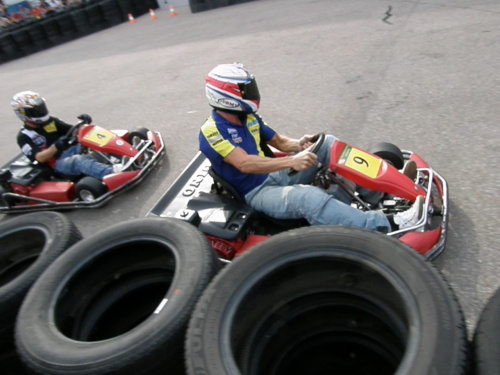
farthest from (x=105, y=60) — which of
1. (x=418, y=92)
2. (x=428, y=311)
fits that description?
(x=428, y=311)

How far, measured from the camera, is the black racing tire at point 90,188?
470cm

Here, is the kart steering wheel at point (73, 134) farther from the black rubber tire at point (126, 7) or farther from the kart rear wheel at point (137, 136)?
the black rubber tire at point (126, 7)

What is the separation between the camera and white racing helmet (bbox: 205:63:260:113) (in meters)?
3.21

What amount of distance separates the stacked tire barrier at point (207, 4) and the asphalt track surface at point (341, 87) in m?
1.28

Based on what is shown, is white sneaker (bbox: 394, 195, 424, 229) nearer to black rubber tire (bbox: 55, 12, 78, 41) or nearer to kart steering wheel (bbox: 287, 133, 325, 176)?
kart steering wheel (bbox: 287, 133, 325, 176)

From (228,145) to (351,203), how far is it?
0.98m

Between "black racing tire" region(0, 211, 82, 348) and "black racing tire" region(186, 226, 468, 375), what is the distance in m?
1.32

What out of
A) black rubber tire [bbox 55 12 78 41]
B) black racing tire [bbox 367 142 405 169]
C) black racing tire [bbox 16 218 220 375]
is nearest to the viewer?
black racing tire [bbox 16 218 220 375]

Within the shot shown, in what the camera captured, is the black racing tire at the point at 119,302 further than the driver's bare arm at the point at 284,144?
No

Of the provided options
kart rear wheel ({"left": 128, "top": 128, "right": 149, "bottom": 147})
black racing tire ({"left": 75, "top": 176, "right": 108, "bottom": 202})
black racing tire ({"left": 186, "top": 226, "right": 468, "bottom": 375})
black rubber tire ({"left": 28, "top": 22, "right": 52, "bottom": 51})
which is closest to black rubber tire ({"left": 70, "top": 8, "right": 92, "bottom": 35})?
black rubber tire ({"left": 28, "top": 22, "right": 52, "bottom": 51})

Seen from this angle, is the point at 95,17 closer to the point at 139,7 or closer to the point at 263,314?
the point at 139,7

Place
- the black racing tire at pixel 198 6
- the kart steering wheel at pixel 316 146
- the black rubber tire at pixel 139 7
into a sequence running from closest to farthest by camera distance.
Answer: the kart steering wheel at pixel 316 146, the black racing tire at pixel 198 6, the black rubber tire at pixel 139 7

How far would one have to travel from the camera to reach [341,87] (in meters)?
6.01

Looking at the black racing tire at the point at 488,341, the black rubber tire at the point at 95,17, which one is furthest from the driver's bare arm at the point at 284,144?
the black rubber tire at the point at 95,17
